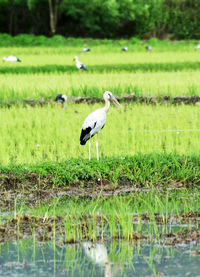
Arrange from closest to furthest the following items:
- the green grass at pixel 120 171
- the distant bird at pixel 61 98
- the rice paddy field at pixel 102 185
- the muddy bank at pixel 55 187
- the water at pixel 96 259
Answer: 1. the water at pixel 96 259
2. the rice paddy field at pixel 102 185
3. the muddy bank at pixel 55 187
4. the green grass at pixel 120 171
5. the distant bird at pixel 61 98

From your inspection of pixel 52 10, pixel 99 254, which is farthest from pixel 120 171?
pixel 52 10

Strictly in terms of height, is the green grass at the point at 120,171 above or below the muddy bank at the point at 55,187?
above

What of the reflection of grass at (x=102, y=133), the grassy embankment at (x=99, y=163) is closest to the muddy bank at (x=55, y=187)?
the grassy embankment at (x=99, y=163)

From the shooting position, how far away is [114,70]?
19375mm

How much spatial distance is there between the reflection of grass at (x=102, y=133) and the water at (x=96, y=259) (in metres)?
2.39

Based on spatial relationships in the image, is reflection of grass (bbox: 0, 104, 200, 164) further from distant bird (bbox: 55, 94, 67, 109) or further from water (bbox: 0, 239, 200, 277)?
water (bbox: 0, 239, 200, 277)

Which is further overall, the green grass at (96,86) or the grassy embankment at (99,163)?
the green grass at (96,86)

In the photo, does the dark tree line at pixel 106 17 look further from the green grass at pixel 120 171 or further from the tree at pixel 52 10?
the green grass at pixel 120 171

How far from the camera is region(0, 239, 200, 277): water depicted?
464 centimetres

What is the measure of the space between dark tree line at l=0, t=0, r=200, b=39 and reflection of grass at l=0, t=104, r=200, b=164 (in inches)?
931

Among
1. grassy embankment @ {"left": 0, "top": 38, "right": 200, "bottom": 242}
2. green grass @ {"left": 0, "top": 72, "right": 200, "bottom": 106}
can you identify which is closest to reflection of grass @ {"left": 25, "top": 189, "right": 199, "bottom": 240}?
grassy embankment @ {"left": 0, "top": 38, "right": 200, "bottom": 242}

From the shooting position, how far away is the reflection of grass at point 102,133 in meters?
8.49

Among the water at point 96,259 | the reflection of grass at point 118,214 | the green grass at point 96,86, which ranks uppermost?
the green grass at point 96,86

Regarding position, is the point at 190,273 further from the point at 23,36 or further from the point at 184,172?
the point at 23,36
